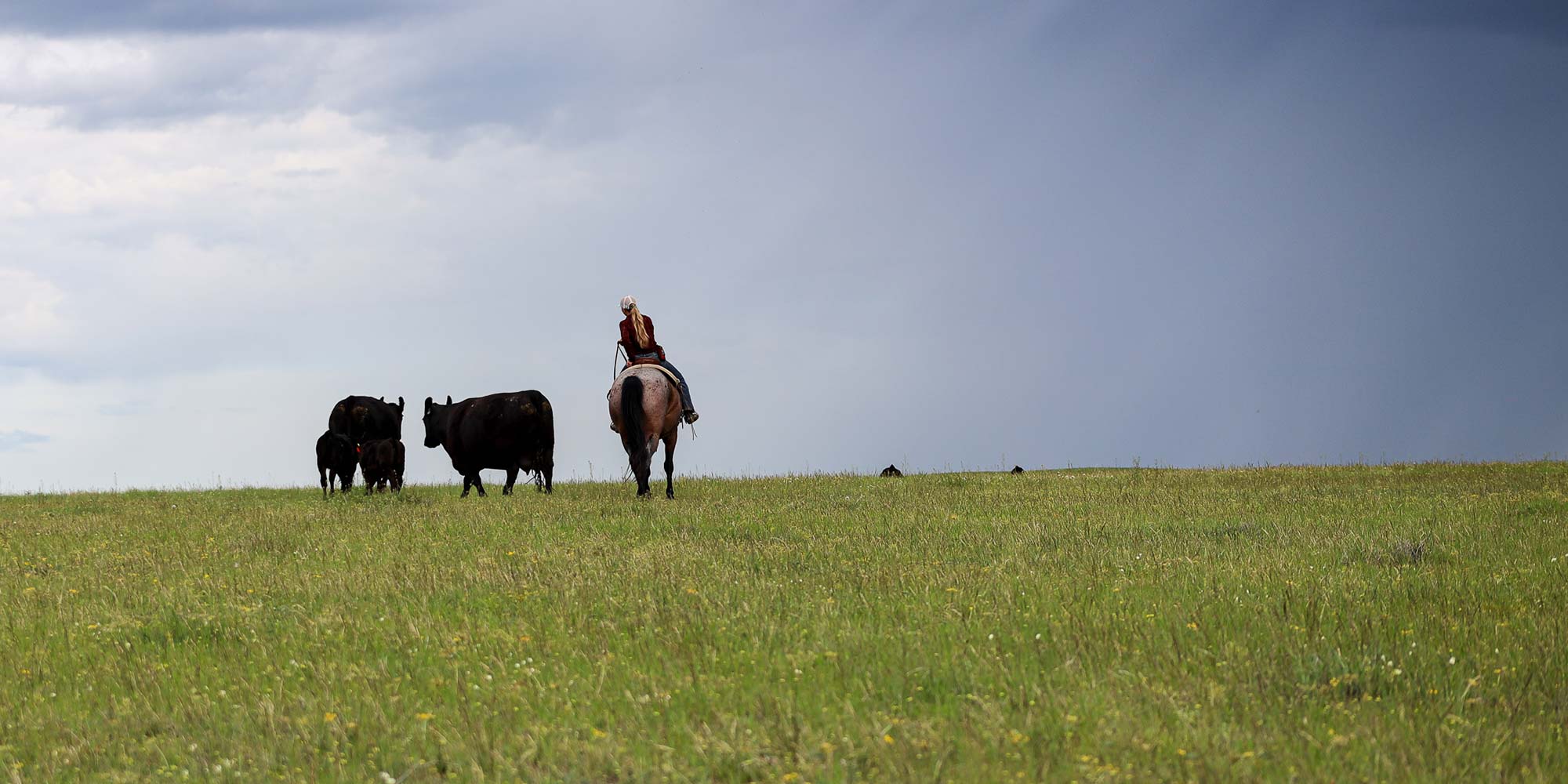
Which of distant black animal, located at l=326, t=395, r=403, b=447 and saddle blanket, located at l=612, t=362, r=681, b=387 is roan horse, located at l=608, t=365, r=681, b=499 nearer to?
saddle blanket, located at l=612, t=362, r=681, b=387

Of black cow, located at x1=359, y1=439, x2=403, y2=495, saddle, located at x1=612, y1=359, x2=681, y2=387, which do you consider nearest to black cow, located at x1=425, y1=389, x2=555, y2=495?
black cow, located at x1=359, y1=439, x2=403, y2=495

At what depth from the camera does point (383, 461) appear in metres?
21.2

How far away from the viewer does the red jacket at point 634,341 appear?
1894 cm

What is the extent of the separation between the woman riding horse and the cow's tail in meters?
0.87

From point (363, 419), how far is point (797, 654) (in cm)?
1906

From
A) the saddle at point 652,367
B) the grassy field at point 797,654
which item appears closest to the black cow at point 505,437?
the saddle at point 652,367

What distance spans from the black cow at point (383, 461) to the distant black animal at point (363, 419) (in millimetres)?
2633

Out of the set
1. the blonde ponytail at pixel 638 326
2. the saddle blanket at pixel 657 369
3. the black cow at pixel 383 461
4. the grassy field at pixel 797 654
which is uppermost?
the blonde ponytail at pixel 638 326

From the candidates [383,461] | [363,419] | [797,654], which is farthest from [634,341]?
[797,654]

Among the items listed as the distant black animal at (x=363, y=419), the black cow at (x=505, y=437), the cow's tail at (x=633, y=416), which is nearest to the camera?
the cow's tail at (x=633, y=416)

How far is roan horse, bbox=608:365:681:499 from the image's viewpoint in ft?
58.3

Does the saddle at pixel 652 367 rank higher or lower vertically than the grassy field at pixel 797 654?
higher

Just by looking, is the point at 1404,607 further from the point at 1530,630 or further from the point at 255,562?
the point at 255,562

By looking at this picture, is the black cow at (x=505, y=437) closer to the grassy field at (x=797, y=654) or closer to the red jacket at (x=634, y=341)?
the red jacket at (x=634, y=341)
